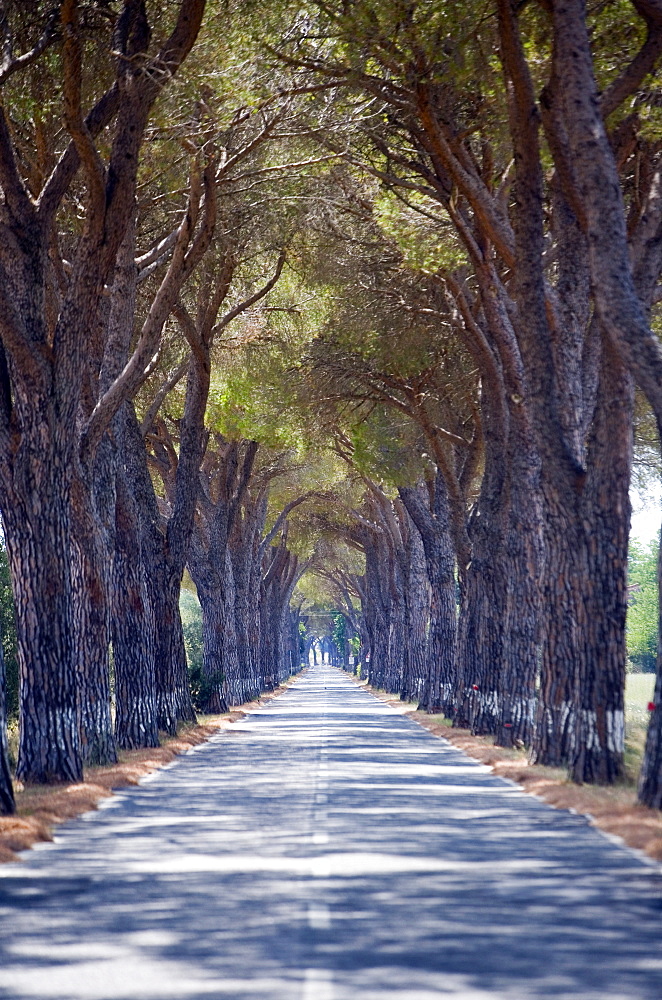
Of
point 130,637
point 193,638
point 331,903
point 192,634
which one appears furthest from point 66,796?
point 192,634

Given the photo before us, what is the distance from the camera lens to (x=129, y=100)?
17906 millimetres

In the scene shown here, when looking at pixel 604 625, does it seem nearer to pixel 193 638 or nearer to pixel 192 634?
pixel 193 638

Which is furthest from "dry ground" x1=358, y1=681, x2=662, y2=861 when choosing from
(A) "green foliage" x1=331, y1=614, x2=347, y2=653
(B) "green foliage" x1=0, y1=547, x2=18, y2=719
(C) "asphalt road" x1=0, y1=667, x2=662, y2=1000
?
(A) "green foliage" x1=331, y1=614, x2=347, y2=653

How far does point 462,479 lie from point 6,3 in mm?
17953

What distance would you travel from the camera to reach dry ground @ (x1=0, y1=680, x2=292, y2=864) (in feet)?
41.6

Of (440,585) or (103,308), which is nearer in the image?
(103,308)

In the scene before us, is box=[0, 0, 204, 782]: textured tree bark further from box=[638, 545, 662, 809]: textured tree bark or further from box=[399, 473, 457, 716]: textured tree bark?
box=[399, 473, 457, 716]: textured tree bark

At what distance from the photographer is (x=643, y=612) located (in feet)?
473

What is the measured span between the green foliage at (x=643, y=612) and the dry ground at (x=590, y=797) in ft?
366

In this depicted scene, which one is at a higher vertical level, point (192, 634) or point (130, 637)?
point (192, 634)

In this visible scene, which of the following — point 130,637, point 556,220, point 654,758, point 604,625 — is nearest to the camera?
point 654,758

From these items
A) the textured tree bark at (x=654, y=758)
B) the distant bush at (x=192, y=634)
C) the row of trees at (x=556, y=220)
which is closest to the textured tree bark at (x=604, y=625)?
the row of trees at (x=556, y=220)

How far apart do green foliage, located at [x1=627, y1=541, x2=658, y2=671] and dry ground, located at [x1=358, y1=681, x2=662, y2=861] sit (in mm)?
111524

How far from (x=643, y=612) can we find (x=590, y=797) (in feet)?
434
